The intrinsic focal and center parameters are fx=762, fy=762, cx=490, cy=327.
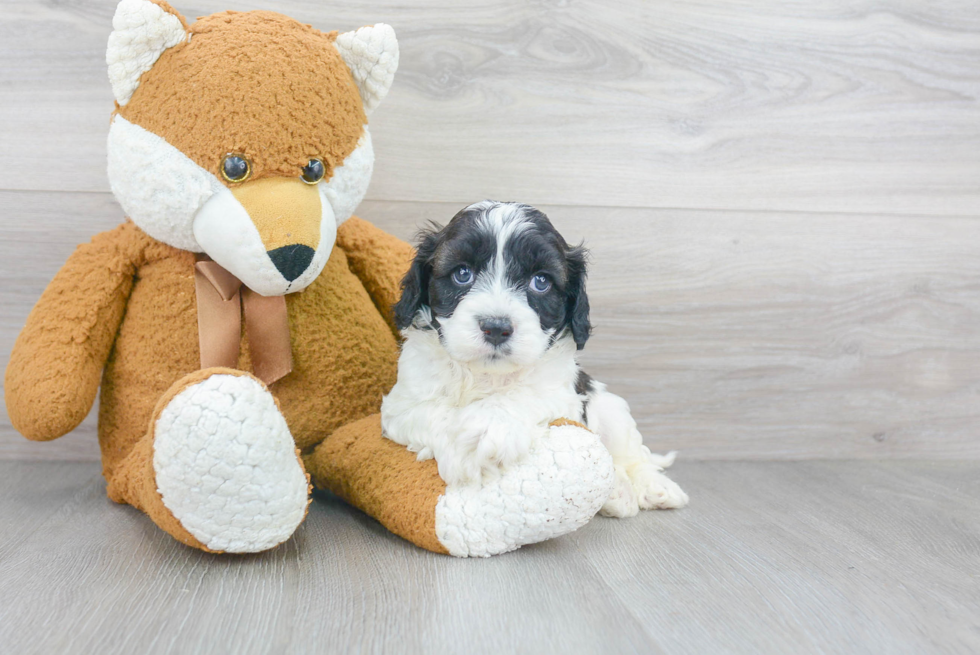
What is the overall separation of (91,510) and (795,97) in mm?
2086

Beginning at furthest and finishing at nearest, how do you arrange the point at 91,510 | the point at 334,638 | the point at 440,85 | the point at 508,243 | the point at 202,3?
1. the point at 440,85
2. the point at 202,3
3. the point at 91,510
4. the point at 508,243
5. the point at 334,638

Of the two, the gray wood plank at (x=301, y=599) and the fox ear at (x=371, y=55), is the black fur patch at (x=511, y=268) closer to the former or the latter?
the fox ear at (x=371, y=55)

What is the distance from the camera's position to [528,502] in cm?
134

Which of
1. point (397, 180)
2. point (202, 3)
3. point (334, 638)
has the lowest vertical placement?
point (334, 638)

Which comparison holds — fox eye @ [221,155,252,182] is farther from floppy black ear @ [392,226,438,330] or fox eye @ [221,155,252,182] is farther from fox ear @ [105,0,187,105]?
floppy black ear @ [392,226,438,330]

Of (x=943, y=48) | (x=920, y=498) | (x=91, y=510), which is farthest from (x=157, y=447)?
(x=943, y=48)

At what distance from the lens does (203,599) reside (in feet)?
3.86

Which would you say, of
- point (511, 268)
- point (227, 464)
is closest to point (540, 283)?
point (511, 268)

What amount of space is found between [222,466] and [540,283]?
0.66 m

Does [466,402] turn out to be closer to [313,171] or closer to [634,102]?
[313,171]

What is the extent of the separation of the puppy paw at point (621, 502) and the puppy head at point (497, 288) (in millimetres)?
361

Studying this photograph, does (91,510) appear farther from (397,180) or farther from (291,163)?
(397,180)

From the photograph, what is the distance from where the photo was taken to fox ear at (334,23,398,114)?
152 cm

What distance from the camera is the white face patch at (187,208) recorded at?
1.40m
